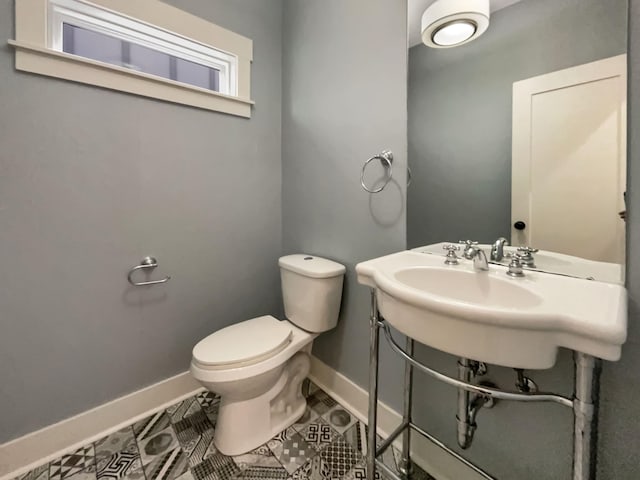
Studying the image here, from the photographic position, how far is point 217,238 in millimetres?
1539

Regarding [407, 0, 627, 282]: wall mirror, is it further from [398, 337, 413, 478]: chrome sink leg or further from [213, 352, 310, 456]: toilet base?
[213, 352, 310, 456]: toilet base

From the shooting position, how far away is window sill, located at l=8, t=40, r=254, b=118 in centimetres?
103

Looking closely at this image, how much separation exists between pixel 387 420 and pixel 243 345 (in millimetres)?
738

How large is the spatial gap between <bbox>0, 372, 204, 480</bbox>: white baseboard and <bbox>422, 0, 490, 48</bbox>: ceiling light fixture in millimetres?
1978

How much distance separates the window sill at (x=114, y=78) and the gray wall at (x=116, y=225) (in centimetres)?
4

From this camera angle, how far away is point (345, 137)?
134 cm

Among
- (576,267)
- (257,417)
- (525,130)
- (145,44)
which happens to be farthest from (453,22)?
(257,417)

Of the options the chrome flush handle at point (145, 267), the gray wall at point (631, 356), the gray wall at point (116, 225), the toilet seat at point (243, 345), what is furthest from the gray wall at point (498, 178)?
the chrome flush handle at point (145, 267)

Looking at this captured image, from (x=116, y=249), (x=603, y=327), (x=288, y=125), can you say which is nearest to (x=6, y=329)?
(x=116, y=249)

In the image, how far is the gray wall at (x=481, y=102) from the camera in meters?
0.75

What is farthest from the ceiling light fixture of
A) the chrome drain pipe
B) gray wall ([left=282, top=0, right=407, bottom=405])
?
the chrome drain pipe

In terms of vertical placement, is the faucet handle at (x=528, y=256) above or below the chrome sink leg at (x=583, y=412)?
above

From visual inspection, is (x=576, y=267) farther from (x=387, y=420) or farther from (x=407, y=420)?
(x=387, y=420)

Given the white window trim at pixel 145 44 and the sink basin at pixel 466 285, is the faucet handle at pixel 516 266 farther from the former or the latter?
the white window trim at pixel 145 44
